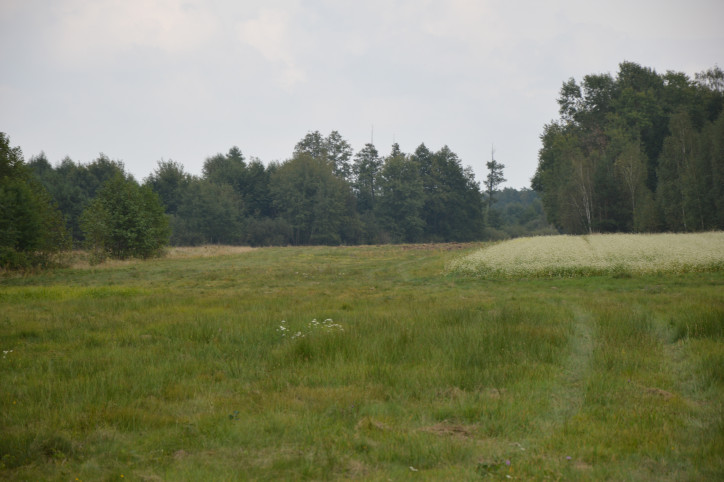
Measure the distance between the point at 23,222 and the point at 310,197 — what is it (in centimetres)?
6369

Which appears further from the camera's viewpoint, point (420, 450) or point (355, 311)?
point (355, 311)

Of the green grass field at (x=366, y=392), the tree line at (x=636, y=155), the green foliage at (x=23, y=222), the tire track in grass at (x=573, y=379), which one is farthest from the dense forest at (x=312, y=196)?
the tire track in grass at (x=573, y=379)

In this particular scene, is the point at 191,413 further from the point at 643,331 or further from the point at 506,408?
the point at 643,331

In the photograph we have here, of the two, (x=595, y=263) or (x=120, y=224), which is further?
(x=120, y=224)

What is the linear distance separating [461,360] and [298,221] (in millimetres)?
89524

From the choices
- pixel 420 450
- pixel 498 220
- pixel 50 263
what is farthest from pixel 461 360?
pixel 498 220

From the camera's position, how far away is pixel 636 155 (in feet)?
232

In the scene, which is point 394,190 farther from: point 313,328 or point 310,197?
point 313,328

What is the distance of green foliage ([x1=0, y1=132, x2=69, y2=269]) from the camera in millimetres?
35062

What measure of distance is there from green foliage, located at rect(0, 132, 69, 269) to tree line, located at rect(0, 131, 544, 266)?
84.2 ft

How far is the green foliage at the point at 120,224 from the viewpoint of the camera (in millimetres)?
46000

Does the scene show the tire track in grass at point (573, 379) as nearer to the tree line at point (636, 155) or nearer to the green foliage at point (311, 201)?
the tree line at point (636, 155)

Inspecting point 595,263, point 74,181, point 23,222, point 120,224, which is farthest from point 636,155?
point 74,181

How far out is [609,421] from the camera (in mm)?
6547
